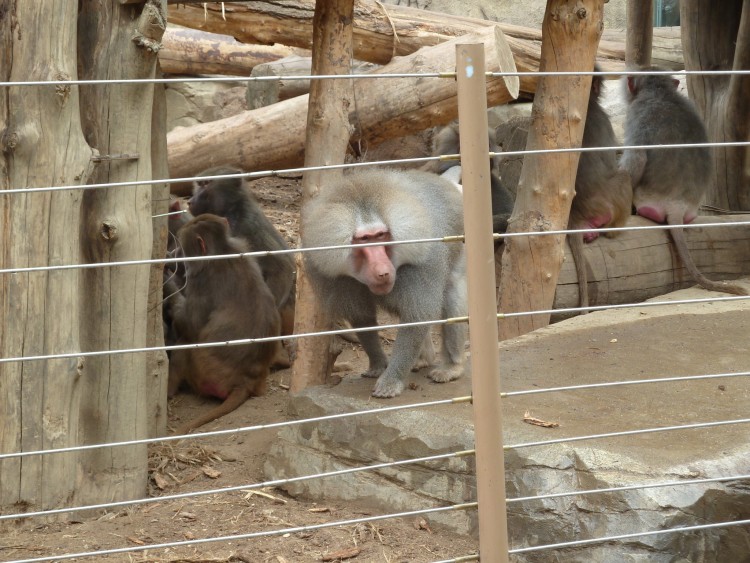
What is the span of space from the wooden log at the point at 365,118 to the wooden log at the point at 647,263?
1.43 m

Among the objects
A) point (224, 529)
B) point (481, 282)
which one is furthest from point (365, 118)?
point (481, 282)

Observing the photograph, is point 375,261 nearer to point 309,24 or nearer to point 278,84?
point 309,24

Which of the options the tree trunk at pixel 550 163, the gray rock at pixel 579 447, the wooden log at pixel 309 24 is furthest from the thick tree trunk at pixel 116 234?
the wooden log at pixel 309 24

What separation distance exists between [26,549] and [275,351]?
2647mm

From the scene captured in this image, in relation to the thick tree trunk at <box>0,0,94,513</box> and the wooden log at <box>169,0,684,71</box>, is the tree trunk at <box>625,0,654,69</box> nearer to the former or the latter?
the wooden log at <box>169,0,684,71</box>

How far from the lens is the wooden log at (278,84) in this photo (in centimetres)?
817

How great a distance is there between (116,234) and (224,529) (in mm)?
1237

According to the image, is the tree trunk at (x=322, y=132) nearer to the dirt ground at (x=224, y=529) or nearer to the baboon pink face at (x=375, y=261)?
the dirt ground at (x=224, y=529)

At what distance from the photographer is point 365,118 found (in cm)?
615

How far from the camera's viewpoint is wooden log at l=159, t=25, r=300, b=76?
8211 millimetres

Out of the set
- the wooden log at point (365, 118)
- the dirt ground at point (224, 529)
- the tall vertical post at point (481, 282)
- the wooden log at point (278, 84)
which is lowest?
the dirt ground at point (224, 529)

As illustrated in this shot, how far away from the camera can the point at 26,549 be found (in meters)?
3.42

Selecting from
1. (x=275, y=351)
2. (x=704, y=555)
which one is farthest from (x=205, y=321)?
(x=704, y=555)

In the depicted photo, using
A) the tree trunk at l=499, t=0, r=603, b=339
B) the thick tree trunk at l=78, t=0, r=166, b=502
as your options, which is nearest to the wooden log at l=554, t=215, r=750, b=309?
the tree trunk at l=499, t=0, r=603, b=339
